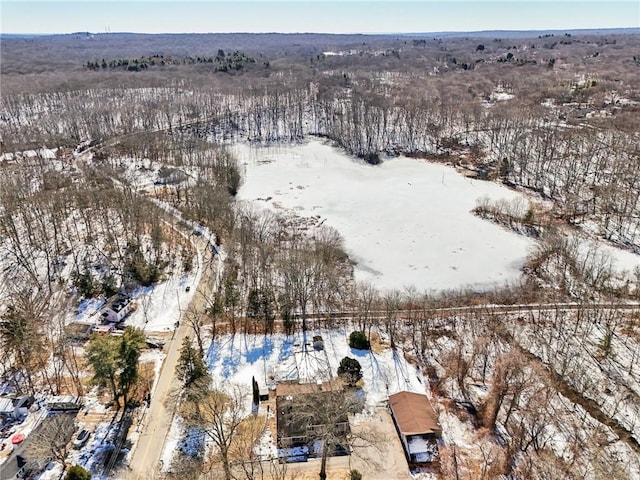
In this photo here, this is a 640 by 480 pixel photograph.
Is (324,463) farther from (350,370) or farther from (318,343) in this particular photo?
(318,343)

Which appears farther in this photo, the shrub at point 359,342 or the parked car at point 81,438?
the shrub at point 359,342

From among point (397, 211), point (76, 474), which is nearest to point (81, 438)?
point (76, 474)

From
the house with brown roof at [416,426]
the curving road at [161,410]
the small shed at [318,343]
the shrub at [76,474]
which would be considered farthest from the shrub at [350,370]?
the shrub at [76,474]

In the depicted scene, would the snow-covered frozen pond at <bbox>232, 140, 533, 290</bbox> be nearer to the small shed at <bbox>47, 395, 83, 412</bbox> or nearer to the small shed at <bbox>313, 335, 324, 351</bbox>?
the small shed at <bbox>313, 335, 324, 351</bbox>

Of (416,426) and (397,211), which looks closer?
(416,426)

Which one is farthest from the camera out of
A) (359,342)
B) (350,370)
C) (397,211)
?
(397,211)

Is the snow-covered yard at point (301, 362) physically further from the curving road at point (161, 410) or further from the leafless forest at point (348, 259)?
Answer: the curving road at point (161, 410)

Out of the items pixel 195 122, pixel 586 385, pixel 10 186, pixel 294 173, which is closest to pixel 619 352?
pixel 586 385
